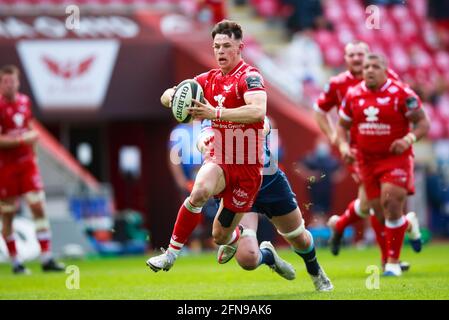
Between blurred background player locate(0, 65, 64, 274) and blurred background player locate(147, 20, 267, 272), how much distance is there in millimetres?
4945

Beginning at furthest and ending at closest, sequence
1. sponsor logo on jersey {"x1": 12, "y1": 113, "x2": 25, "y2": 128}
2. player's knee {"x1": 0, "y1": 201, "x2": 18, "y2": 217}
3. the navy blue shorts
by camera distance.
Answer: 1. player's knee {"x1": 0, "y1": 201, "x2": 18, "y2": 217}
2. sponsor logo on jersey {"x1": 12, "y1": 113, "x2": 25, "y2": 128}
3. the navy blue shorts

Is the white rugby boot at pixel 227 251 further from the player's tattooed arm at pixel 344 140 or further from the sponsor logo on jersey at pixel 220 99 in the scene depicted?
the player's tattooed arm at pixel 344 140

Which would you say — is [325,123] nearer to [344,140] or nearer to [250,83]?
[344,140]

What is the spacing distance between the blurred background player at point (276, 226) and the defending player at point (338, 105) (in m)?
2.81

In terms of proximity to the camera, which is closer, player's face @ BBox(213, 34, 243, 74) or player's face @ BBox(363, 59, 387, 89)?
player's face @ BBox(213, 34, 243, 74)

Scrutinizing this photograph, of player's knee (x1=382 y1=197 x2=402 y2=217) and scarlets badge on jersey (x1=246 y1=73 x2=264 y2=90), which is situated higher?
scarlets badge on jersey (x1=246 y1=73 x2=264 y2=90)

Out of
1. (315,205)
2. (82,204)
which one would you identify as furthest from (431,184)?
(82,204)

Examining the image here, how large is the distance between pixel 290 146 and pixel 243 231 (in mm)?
10052

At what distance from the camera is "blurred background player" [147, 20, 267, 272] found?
8.85 meters

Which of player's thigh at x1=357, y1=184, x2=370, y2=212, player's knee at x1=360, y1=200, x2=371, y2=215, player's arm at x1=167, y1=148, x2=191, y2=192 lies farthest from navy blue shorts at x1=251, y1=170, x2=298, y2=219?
player's arm at x1=167, y1=148, x2=191, y2=192

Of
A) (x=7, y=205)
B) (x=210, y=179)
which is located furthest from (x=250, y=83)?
(x=7, y=205)

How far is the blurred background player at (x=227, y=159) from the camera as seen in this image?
8852mm

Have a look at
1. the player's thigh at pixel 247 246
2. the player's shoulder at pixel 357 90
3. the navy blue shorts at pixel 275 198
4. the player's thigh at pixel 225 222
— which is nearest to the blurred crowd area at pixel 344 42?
the player's shoulder at pixel 357 90

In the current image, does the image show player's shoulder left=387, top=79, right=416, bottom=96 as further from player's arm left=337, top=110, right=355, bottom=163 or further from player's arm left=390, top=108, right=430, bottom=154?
player's arm left=337, top=110, right=355, bottom=163
